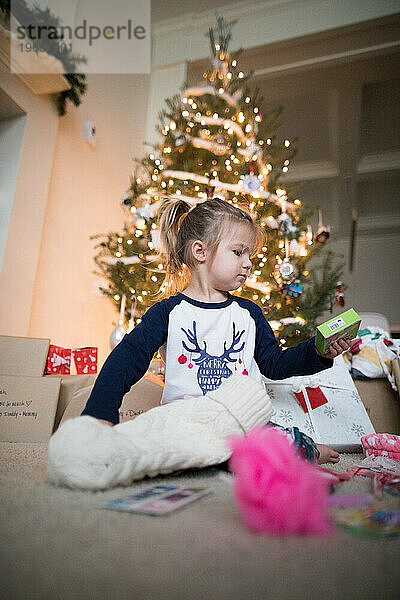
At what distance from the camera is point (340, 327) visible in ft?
2.58

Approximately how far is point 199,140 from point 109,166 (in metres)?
1.05

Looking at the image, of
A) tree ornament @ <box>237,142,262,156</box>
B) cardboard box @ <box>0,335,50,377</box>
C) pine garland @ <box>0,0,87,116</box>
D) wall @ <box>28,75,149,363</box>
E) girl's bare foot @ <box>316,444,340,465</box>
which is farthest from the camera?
wall @ <box>28,75,149,363</box>

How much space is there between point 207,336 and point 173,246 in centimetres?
35

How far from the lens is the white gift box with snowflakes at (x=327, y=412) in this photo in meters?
1.12

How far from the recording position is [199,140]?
193 cm

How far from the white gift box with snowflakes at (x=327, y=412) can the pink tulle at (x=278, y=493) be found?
0.73 m

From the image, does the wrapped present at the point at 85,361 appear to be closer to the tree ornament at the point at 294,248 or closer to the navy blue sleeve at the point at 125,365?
the navy blue sleeve at the point at 125,365

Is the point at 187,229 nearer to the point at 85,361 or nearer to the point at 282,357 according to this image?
the point at 282,357

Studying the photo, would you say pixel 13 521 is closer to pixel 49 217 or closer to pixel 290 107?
pixel 49 217

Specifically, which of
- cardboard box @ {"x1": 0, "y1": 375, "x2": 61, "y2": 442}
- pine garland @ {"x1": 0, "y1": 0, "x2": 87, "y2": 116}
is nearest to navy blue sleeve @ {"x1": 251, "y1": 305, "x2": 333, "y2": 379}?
cardboard box @ {"x1": 0, "y1": 375, "x2": 61, "y2": 442}

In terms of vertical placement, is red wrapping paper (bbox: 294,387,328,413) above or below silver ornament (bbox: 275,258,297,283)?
below

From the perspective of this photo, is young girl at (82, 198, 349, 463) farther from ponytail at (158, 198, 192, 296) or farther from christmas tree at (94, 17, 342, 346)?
christmas tree at (94, 17, 342, 346)

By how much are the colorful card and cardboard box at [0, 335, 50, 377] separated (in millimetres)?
947

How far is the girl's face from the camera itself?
1031 millimetres
